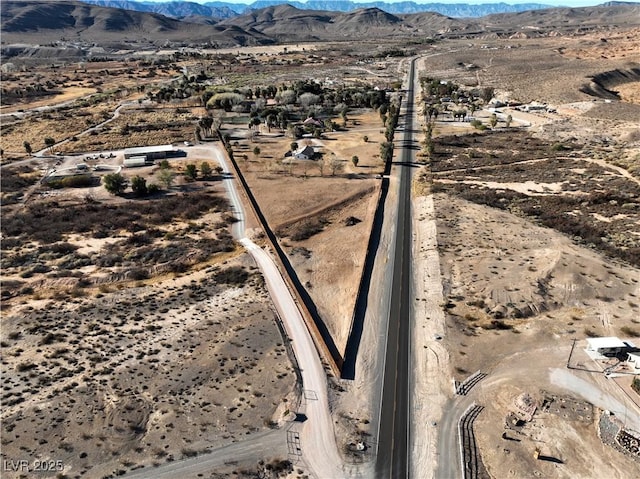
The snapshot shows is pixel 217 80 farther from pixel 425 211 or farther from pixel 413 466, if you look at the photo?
pixel 413 466

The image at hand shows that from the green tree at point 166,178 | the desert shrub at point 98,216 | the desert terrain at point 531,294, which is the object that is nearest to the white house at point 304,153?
the desert shrub at point 98,216

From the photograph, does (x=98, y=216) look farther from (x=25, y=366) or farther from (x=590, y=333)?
(x=590, y=333)

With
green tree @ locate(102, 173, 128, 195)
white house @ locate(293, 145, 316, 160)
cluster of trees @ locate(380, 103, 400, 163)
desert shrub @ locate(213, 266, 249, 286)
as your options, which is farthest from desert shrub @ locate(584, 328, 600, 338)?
green tree @ locate(102, 173, 128, 195)

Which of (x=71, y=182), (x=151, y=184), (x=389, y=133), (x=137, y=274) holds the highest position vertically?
(x=389, y=133)

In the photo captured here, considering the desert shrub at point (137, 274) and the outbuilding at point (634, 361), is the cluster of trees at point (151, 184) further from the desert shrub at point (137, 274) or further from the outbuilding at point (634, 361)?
the outbuilding at point (634, 361)

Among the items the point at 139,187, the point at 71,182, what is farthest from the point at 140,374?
the point at 71,182

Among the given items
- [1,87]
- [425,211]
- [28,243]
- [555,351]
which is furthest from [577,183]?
[1,87]
